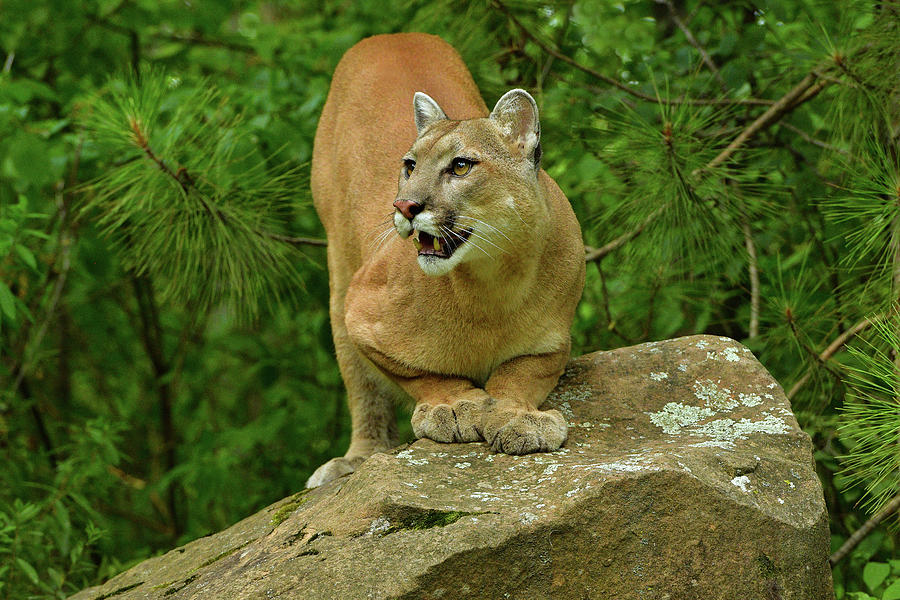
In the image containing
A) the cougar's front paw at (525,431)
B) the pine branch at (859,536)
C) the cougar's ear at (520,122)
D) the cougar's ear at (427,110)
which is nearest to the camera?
the cougar's front paw at (525,431)

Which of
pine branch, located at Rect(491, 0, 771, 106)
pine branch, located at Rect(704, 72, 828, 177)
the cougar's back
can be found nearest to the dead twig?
pine branch, located at Rect(491, 0, 771, 106)

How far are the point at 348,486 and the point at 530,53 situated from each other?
3.78 meters

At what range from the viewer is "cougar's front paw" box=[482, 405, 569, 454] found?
12.4 ft

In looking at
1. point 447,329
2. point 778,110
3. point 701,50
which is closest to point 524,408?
point 447,329

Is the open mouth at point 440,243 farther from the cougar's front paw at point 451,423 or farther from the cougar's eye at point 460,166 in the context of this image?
the cougar's front paw at point 451,423

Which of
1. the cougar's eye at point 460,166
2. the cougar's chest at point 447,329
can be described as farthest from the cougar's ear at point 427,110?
the cougar's chest at point 447,329

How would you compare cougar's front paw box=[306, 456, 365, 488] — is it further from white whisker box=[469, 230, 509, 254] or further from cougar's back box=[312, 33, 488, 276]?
A: white whisker box=[469, 230, 509, 254]

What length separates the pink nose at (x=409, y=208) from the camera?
12.6ft

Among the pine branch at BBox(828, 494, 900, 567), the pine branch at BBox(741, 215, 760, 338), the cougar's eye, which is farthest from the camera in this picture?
the pine branch at BBox(741, 215, 760, 338)

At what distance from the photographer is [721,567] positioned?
10.8ft

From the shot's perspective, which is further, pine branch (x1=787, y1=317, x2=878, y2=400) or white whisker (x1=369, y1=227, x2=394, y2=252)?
pine branch (x1=787, y1=317, x2=878, y2=400)

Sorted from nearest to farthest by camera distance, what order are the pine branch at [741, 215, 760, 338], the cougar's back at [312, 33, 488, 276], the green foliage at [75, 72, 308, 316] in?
the cougar's back at [312, 33, 488, 276], the green foliage at [75, 72, 308, 316], the pine branch at [741, 215, 760, 338]

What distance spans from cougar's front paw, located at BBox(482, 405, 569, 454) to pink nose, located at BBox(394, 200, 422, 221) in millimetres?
843

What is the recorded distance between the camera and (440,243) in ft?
12.9
